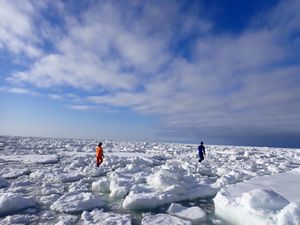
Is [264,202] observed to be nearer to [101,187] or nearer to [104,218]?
[104,218]

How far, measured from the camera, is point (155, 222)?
5105 millimetres

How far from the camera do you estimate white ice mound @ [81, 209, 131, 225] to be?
5.07 metres

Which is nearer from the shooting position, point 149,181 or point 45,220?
point 45,220

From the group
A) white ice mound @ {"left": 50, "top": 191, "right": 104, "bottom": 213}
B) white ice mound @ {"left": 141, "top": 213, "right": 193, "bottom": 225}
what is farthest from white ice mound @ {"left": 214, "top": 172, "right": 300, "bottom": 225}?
white ice mound @ {"left": 50, "top": 191, "right": 104, "bottom": 213}

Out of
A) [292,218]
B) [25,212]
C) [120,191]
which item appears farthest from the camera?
[120,191]

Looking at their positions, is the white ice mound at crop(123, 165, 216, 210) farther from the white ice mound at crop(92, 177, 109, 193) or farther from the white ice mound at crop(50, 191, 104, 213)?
the white ice mound at crop(92, 177, 109, 193)

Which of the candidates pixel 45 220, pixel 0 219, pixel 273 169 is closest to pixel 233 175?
pixel 273 169

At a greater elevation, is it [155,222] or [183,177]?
[183,177]

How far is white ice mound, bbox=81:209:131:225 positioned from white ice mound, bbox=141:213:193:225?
0.32 meters

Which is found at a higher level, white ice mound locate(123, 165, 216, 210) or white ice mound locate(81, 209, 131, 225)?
white ice mound locate(123, 165, 216, 210)

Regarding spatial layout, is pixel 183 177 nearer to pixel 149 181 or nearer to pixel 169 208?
pixel 149 181

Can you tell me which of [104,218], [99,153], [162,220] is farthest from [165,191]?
[99,153]

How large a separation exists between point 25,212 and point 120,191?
2.13 meters

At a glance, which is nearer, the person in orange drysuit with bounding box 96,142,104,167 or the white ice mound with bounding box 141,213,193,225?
the white ice mound with bounding box 141,213,193,225
